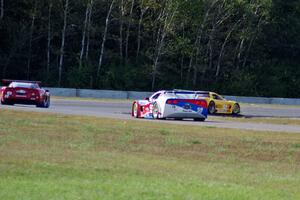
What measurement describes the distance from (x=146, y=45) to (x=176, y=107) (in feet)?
117

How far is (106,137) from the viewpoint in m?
20.2

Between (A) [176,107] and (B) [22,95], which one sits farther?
(B) [22,95]

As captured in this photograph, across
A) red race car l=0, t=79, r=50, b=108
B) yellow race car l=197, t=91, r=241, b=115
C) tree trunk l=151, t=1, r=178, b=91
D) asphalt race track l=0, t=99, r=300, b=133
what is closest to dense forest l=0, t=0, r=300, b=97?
tree trunk l=151, t=1, r=178, b=91

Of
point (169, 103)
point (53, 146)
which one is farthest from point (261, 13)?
point (53, 146)

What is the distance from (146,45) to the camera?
66500 mm

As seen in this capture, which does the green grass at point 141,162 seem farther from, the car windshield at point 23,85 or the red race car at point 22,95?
the car windshield at point 23,85

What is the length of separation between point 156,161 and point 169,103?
16.1 meters

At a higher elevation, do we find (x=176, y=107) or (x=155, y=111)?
(x=176, y=107)

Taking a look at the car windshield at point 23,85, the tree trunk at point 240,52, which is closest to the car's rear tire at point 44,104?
the car windshield at point 23,85

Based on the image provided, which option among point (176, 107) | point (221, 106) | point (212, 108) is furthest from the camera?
point (221, 106)

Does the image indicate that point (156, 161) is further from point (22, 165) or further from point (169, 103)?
point (169, 103)

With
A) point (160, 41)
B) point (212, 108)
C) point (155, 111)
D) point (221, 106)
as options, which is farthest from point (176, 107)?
point (160, 41)

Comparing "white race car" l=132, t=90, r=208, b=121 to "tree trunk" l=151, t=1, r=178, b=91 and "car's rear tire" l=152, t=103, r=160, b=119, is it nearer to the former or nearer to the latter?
"car's rear tire" l=152, t=103, r=160, b=119

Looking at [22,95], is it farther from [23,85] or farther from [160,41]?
[160,41]
